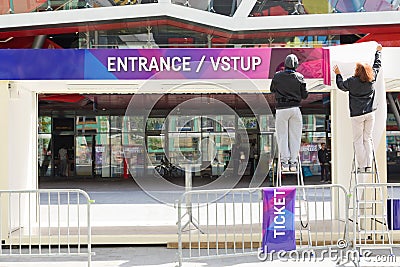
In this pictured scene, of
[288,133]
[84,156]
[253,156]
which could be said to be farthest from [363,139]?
[84,156]

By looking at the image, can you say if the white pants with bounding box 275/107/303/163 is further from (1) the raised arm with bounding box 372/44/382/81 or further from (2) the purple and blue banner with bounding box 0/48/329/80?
(1) the raised arm with bounding box 372/44/382/81

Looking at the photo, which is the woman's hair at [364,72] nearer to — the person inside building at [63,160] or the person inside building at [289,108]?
the person inside building at [289,108]

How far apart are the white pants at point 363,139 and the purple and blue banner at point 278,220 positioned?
5.14 ft

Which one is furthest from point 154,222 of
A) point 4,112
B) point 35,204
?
point 4,112

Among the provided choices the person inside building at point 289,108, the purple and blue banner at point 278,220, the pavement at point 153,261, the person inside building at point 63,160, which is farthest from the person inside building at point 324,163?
the purple and blue banner at point 278,220

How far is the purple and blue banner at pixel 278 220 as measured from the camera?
6777 millimetres

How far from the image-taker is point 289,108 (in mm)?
7812

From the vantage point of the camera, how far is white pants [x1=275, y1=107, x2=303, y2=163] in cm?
785

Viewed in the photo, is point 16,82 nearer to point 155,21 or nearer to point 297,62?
point 297,62

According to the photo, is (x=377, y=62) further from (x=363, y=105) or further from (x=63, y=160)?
(x=63, y=160)

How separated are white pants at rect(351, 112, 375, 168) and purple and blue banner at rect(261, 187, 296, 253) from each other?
1.57 metres

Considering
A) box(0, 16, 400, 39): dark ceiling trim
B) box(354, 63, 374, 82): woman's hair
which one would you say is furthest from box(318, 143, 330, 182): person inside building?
box(354, 63, 374, 82): woman's hair

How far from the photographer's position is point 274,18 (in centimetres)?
2319

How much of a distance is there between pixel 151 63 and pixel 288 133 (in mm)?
2291
